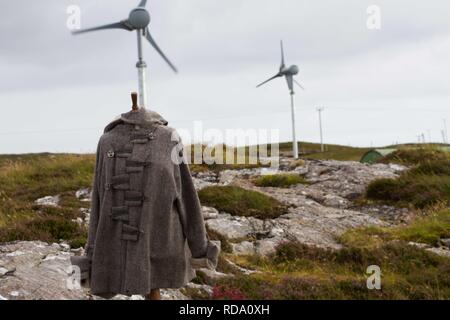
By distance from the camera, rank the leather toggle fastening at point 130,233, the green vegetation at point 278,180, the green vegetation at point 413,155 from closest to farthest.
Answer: the leather toggle fastening at point 130,233, the green vegetation at point 278,180, the green vegetation at point 413,155

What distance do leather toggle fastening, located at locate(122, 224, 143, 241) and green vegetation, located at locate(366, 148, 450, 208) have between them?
13272 millimetres

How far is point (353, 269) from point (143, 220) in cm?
641

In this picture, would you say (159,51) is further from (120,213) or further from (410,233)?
(120,213)

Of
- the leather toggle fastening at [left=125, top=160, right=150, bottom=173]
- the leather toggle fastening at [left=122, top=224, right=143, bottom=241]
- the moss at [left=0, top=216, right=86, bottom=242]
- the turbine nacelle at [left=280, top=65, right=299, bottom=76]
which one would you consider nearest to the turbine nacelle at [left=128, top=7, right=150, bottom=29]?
the moss at [left=0, top=216, right=86, bottom=242]

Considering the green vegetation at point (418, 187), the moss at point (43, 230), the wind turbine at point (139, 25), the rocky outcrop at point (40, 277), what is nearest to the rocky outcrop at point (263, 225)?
the rocky outcrop at point (40, 277)

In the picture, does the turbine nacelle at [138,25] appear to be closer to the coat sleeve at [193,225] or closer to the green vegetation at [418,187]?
the green vegetation at [418,187]

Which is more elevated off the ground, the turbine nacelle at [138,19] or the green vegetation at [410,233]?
the turbine nacelle at [138,19]

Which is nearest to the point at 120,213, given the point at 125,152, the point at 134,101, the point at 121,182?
the point at 121,182

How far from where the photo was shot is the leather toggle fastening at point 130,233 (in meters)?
5.60

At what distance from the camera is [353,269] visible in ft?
35.0

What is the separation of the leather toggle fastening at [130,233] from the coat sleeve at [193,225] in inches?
20.7

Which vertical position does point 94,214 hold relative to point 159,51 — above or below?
below

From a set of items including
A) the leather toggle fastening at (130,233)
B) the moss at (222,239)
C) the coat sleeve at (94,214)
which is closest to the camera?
the leather toggle fastening at (130,233)
